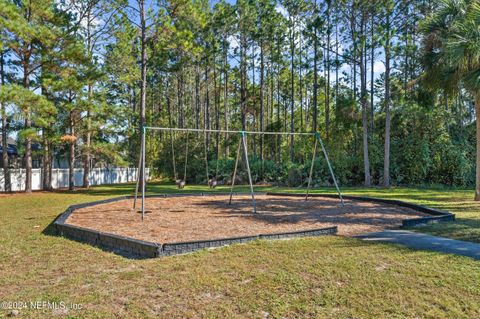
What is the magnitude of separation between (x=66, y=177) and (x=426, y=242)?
21652 mm

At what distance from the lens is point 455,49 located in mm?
9297

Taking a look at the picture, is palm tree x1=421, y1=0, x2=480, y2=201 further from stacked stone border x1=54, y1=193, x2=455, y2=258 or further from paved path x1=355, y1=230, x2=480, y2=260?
paved path x1=355, y1=230, x2=480, y2=260

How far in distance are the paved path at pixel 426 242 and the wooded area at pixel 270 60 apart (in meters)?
5.94

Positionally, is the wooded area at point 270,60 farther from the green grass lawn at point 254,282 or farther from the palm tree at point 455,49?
the green grass lawn at point 254,282

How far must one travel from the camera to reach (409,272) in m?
3.83

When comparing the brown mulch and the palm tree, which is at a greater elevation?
the palm tree

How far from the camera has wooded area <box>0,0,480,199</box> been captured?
1371 cm

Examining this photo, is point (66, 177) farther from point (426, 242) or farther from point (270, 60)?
point (426, 242)

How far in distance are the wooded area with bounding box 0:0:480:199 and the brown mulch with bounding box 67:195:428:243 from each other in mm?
3232

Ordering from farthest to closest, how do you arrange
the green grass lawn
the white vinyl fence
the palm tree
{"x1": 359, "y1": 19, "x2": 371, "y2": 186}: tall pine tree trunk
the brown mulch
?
the white vinyl fence
{"x1": 359, "y1": 19, "x2": 371, "y2": 186}: tall pine tree trunk
the palm tree
the brown mulch
the green grass lawn

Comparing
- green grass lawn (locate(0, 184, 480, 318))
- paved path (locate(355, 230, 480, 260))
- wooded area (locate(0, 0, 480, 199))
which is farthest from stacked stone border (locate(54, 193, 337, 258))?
wooded area (locate(0, 0, 480, 199))

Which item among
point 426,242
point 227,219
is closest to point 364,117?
point 227,219

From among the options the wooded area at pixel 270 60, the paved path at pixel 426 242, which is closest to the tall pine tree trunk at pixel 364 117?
the wooded area at pixel 270 60

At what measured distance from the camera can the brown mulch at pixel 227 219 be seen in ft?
19.9
